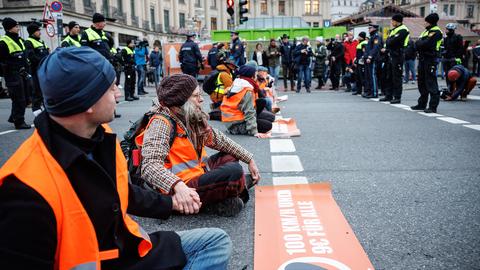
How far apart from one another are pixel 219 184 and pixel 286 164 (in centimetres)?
198

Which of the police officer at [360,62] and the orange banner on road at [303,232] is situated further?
the police officer at [360,62]

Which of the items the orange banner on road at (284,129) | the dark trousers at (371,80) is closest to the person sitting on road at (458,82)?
the dark trousers at (371,80)

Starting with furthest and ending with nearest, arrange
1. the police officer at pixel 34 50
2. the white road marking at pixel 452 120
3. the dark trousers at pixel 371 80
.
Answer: the dark trousers at pixel 371 80
the police officer at pixel 34 50
the white road marking at pixel 452 120

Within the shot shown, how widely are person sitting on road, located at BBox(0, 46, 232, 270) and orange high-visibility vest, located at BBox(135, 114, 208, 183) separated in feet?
4.54

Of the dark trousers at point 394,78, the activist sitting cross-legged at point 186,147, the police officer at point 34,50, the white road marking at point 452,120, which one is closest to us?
the activist sitting cross-legged at point 186,147

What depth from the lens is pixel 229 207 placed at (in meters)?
3.46

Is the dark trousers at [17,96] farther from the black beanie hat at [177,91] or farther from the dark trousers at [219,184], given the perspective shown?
the dark trousers at [219,184]

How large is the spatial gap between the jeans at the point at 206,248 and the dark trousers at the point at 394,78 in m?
9.66

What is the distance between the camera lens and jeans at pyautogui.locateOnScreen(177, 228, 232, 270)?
2.02 meters

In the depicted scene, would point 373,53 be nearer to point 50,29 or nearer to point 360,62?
point 360,62

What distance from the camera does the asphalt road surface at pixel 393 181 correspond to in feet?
9.23

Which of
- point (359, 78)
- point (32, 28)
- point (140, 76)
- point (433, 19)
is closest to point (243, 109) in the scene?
point (433, 19)

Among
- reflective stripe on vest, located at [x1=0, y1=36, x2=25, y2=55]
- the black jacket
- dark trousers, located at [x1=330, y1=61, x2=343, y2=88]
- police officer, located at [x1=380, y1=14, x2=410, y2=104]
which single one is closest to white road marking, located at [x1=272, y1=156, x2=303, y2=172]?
the black jacket

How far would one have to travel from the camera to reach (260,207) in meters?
3.62
